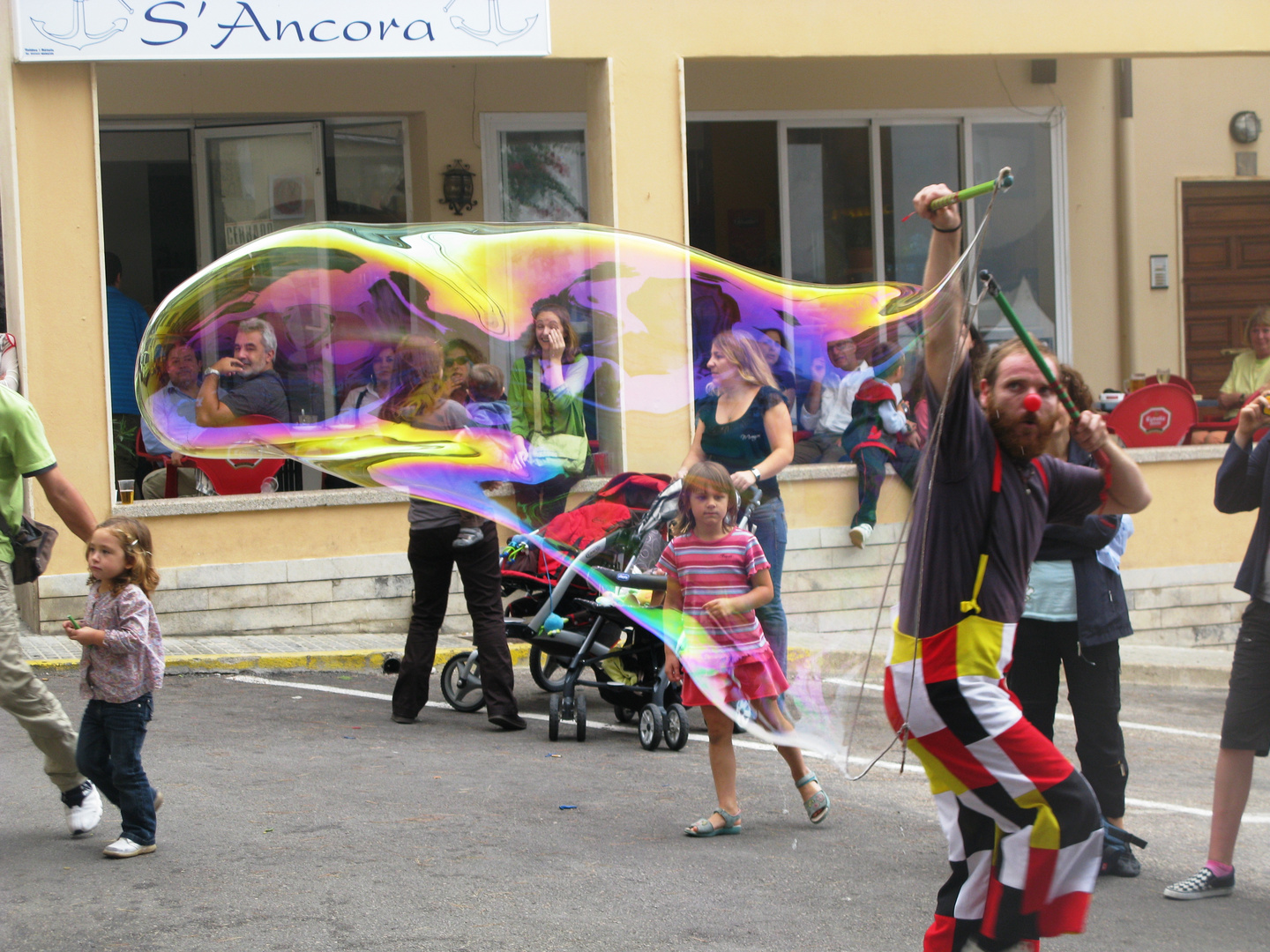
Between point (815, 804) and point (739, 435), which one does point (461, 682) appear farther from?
point (739, 435)

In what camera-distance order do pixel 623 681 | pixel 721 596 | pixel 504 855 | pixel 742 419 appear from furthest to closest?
pixel 623 681 → pixel 504 855 → pixel 721 596 → pixel 742 419

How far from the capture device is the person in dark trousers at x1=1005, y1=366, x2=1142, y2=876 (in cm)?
475

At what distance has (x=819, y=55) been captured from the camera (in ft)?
33.7

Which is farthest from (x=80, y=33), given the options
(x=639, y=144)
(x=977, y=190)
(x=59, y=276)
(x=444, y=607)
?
(x=977, y=190)

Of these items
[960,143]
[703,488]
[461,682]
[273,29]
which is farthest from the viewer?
[960,143]

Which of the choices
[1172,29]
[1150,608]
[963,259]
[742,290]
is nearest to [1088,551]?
[742,290]

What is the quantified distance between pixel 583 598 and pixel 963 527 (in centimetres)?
428

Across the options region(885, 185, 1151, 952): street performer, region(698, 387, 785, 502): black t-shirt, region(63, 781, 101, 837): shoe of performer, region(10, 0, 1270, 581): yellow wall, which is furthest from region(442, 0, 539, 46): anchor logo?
region(885, 185, 1151, 952): street performer

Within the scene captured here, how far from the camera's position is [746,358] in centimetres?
439

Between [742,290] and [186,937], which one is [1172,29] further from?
[186,937]

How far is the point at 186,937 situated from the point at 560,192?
8.89m

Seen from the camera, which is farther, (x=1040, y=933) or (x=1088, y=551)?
(x=1088, y=551)

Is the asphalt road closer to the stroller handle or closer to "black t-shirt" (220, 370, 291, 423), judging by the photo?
the stroller handle

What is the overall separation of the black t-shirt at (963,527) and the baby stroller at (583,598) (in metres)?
1.55
